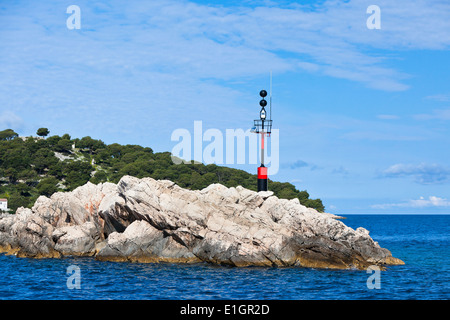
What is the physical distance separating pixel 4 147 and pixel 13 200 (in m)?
34.1

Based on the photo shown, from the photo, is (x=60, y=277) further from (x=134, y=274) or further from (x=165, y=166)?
(x=165, y=166)

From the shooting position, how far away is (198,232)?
3253cm

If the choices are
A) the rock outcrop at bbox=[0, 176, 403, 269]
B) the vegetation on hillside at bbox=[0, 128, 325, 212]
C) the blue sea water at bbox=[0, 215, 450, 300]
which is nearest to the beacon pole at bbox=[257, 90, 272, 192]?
the rock outcrop at bbox=[0, 176, 403, 269]

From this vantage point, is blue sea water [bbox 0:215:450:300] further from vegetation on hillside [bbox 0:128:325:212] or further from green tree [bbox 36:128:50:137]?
green tree [bbox 36:128:50:137]

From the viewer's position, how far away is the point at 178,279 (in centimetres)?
2695

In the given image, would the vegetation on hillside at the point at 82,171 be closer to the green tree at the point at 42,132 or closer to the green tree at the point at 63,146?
the green tree at the point at 63,146

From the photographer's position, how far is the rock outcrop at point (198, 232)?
31562 mm

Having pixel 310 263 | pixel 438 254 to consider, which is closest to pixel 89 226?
pixel 310 263

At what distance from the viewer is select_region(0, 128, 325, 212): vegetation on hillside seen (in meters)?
95.2

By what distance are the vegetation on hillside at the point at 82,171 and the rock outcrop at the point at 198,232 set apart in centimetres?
5256

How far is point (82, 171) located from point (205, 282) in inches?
3243

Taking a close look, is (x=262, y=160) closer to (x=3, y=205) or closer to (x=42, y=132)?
(x=3, y=205)

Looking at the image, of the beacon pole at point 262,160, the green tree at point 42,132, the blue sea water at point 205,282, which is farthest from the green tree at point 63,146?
the blue sea water at point 205,282
